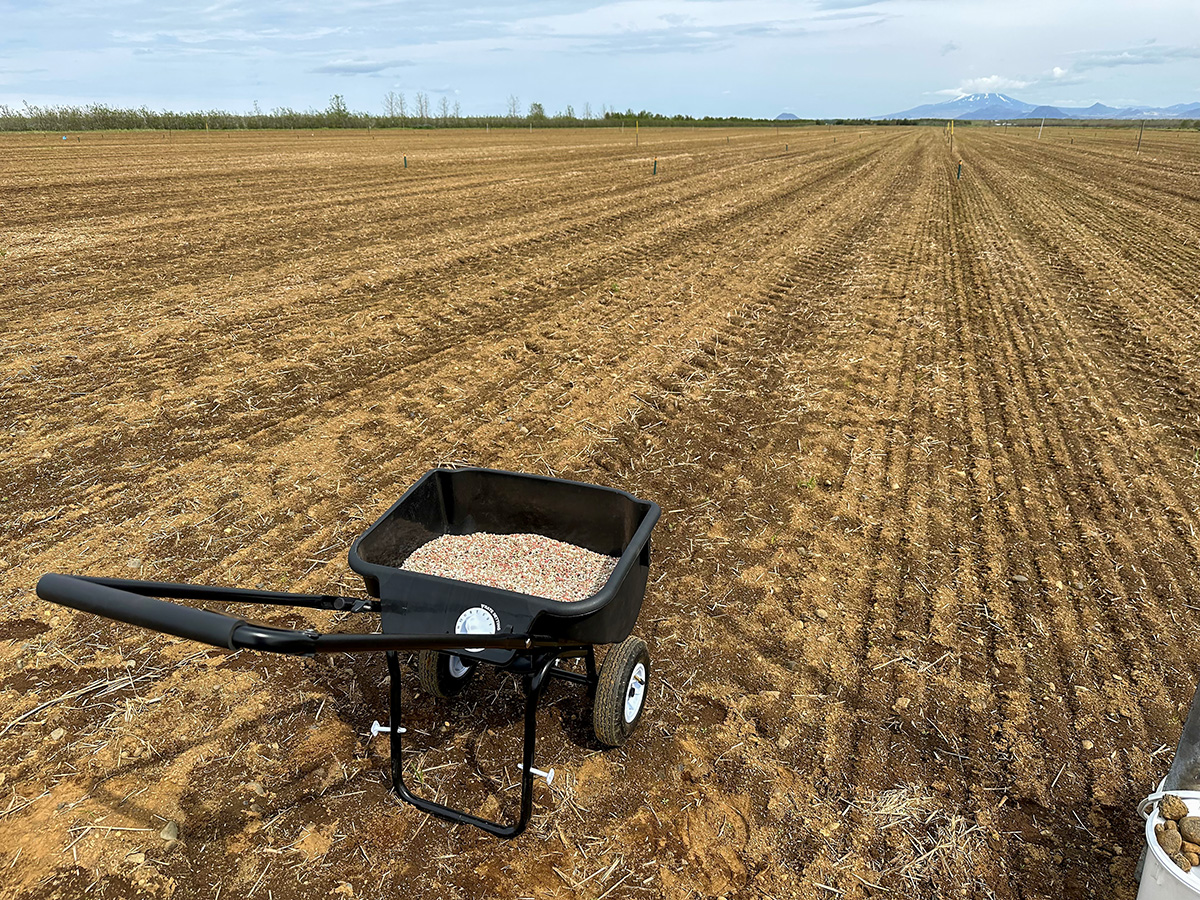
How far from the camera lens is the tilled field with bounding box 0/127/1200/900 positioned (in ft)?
9.07

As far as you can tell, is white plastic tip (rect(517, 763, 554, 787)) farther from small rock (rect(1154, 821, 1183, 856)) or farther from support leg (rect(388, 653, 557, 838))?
small rock (rect(1154, 821, 1183, 856))

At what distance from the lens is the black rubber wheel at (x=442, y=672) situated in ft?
10.5

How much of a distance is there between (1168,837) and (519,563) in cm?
247

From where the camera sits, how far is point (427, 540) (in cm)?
346

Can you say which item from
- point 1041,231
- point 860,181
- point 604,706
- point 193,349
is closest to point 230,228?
point 193,349

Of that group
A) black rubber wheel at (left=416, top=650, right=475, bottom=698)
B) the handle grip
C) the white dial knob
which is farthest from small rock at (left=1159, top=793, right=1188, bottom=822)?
the handle grip

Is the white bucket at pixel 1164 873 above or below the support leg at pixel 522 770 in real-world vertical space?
above

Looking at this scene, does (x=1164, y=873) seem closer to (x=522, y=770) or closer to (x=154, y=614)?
(x=522, y=770)

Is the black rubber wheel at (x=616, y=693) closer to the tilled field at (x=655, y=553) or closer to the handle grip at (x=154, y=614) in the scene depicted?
the tilled field at (x=655, y=553)

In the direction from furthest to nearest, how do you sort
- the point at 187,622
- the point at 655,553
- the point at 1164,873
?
the point at 655,553 → the point at 1164,873 → the point at 187,622

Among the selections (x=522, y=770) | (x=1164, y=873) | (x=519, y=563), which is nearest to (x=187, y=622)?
(x=522, y=770)

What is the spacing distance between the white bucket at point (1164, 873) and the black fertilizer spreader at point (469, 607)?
1765 mm

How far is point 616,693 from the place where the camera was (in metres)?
2.95

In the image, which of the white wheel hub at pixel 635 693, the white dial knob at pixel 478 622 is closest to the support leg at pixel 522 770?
Answer: the white dial knob at pixel 478 622
